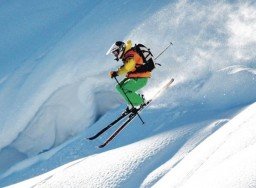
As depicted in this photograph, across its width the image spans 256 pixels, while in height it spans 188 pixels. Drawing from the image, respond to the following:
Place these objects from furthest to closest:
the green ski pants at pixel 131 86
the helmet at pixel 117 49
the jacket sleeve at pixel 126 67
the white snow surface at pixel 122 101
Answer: the green ski pants at pixel 131 86 → the white snow surface at pixel 122 101 → the jacket sleeve at pixel 126 67 → the helmet at pixel 117 49

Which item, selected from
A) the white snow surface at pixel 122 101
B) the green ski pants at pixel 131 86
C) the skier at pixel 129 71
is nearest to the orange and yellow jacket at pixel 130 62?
the skier at pixel 129 71

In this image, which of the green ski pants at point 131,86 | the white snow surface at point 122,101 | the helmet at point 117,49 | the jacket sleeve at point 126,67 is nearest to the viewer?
the helmet at point 117,49

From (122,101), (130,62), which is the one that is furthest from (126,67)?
(122,101)

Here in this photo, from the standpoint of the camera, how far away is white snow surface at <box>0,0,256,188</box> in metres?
10.5

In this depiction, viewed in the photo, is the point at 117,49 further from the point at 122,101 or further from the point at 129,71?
the point at 122,101

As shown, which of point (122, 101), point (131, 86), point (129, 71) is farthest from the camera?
point (122, 101)

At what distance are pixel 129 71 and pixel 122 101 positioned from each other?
4105 mm

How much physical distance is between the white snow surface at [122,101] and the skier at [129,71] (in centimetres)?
→ 115

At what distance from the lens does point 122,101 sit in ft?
48.5

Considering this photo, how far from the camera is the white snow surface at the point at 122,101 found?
10.5 meters

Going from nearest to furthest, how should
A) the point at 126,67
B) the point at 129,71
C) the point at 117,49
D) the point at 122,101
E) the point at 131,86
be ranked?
the point at 117,49
the point at 126,67
the point at 129,71
the point at 131,86
the point at 122,101

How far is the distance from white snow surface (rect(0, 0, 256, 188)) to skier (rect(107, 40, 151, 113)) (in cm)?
115

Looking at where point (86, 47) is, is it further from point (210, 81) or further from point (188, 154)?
point (188, 154)

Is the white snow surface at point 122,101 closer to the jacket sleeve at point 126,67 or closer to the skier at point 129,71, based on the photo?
the skier at point 129,71
